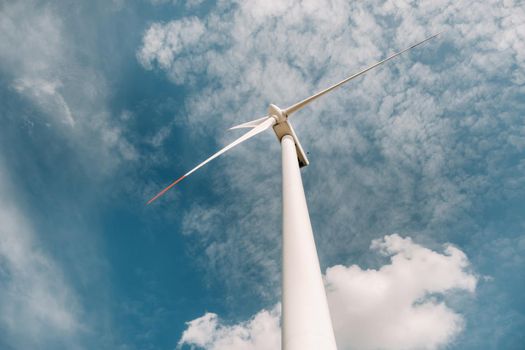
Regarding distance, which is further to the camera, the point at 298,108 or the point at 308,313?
the point at 298,108

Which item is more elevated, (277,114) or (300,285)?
(277,114)

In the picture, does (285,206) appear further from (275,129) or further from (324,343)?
(275,129)

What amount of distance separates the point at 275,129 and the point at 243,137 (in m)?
3.06

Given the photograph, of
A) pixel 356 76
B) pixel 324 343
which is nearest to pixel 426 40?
pixel 356 76

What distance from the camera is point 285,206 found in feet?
48.8

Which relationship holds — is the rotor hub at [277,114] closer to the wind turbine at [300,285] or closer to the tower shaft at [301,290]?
the wind turbine at [300,285]

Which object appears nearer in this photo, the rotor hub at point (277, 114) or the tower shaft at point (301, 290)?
the tower shaft at point (301, 290)

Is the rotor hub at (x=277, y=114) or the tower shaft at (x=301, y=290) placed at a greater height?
the rotor hub at (x=277, y=114)

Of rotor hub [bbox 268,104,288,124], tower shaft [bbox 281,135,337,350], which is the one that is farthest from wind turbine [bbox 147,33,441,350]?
rotor hub [bbox 268,104,288,124]

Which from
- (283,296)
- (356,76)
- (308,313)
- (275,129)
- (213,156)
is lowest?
(308,313)

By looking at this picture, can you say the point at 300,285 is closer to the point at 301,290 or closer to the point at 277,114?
the point at 301,290

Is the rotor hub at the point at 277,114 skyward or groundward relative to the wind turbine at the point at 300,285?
skyward

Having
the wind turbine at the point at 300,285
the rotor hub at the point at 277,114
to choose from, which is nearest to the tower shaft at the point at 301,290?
the wind turbine at the point at 300,285

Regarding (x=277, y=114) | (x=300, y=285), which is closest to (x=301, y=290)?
(x=300, y=285)
